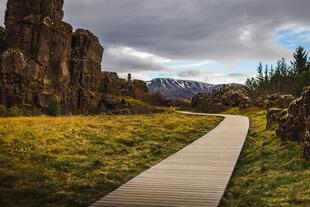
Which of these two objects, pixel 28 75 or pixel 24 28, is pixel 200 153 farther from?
pixel 24 28

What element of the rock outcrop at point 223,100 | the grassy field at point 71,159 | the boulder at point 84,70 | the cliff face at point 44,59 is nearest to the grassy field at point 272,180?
the grassy field at point 71,159

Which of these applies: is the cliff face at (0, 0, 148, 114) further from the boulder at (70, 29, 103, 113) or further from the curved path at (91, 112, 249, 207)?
the curved path at (91, 112, 249, 207)

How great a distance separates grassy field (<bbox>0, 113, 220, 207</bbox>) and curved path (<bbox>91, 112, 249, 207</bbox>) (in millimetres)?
1001

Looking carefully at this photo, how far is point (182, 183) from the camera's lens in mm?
14375

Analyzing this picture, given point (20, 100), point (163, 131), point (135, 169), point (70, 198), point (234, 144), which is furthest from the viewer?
point (20, 100)

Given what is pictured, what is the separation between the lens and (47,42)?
9862cm

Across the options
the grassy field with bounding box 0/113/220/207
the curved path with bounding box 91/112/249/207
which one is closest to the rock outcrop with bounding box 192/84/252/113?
the grassy field with bounding box 0/113/220/207

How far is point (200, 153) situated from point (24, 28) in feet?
280

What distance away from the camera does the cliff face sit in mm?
88875

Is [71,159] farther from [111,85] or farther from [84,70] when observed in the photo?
[111,85]

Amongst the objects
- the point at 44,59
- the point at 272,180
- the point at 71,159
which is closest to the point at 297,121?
the point at 272,180

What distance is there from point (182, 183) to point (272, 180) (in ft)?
12.7

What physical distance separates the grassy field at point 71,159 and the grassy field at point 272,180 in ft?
15.0

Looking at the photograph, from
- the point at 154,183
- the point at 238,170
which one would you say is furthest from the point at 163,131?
the point at 154,183
